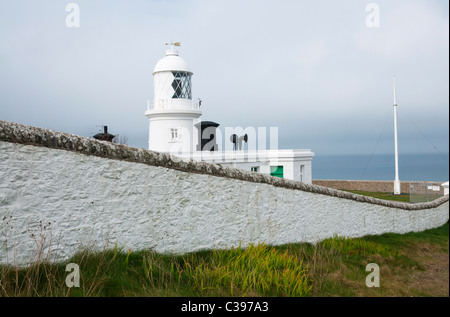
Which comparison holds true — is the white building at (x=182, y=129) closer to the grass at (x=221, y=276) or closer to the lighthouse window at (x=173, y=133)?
the lighthouse window at (x=173, y=133)

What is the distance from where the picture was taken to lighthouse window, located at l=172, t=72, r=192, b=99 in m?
20.4

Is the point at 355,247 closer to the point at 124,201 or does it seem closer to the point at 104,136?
the point at 124,201

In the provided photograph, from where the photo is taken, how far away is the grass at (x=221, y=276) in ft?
17.0

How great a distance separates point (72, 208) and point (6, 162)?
1.08m

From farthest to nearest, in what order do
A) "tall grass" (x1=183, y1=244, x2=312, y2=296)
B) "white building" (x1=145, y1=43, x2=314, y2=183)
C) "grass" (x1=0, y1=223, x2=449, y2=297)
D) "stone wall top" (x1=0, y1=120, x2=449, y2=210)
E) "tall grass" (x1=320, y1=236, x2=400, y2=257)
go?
"white building" (x1=145, y1=43, x2=314, y2=183) → "tall grass" (x1=320, y1=236, x2=400, y2=257) → "tall grass" (x1=183, y1=244, x2=312, y2=296) → "stone wall top" (x1=0, y1=120, x2=449, y2=210) → "grass" (x1=0, y1=223, x2=449, y2=297)

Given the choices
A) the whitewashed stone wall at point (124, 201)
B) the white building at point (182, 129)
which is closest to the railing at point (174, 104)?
the white building at point (182, 129)

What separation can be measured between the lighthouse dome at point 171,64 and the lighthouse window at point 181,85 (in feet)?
0.83

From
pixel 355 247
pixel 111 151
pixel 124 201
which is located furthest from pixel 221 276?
pixel 355 247

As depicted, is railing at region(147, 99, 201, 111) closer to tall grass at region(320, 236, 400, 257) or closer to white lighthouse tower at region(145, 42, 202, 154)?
white lighthouse tower at region(145, 42, 202, 154)

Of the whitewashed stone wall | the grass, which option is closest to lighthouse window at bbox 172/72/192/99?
the whitewashed stone wall

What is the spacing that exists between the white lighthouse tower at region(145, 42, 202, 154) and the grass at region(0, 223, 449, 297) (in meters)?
11.9

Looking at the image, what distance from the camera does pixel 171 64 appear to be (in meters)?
20.3

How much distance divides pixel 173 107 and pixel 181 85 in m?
1.20
